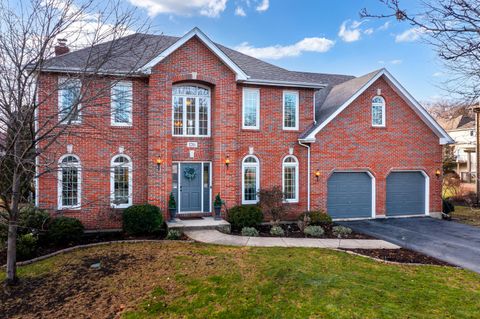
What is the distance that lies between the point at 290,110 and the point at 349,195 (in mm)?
4889

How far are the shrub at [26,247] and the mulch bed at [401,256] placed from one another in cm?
940

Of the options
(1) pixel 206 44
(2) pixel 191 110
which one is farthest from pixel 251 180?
(1) pixel 206 44

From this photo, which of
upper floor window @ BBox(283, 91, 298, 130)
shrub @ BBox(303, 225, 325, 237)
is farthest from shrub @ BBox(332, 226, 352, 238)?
upper floor window @ BBox(283, 91, 298, 130)

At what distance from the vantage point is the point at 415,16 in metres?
4.13

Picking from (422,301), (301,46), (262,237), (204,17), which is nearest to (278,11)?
(204,17)

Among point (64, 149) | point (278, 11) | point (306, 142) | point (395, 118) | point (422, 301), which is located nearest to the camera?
point (422, 301)

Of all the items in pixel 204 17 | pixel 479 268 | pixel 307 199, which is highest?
pixel 204 17

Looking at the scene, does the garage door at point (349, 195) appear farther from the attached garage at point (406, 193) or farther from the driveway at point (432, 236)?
the attached garage at point (406, 193)

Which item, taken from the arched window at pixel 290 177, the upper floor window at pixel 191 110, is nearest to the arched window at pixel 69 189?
the upper floor window at pixel 191 110

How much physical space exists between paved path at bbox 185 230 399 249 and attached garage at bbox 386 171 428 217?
5.06 meters

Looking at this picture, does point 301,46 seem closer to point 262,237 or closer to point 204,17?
point 204,17

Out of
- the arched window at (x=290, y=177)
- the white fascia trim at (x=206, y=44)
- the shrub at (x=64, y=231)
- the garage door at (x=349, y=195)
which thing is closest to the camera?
the shrub at (x=64, y=231)

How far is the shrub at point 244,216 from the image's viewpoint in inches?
438

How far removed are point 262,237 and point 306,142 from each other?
5.03 metres
